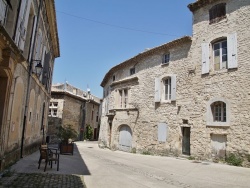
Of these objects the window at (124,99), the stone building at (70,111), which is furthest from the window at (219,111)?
the stone building at (70,111)

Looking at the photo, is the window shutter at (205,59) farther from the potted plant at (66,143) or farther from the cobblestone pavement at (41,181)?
the cobblestone pavement at (41,181)

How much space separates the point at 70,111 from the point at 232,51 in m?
19.5

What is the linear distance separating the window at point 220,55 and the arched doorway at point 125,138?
811 cm

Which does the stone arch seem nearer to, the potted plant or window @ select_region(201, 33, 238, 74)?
the potted plant

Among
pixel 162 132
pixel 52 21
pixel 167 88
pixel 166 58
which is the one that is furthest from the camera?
pixel 166 58

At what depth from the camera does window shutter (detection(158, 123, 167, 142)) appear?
1415 centimetres

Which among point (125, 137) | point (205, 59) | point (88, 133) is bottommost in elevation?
point (88, 133)

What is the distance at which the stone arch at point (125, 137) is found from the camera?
17030mm

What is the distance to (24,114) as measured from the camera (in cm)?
877

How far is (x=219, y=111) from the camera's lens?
11.9 metres

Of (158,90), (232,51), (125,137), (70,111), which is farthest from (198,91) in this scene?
(70,111)

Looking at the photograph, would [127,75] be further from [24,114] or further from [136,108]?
[24,114]

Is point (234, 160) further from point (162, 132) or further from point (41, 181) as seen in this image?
point (41, 181)

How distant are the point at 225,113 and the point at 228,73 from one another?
6.89 ft
